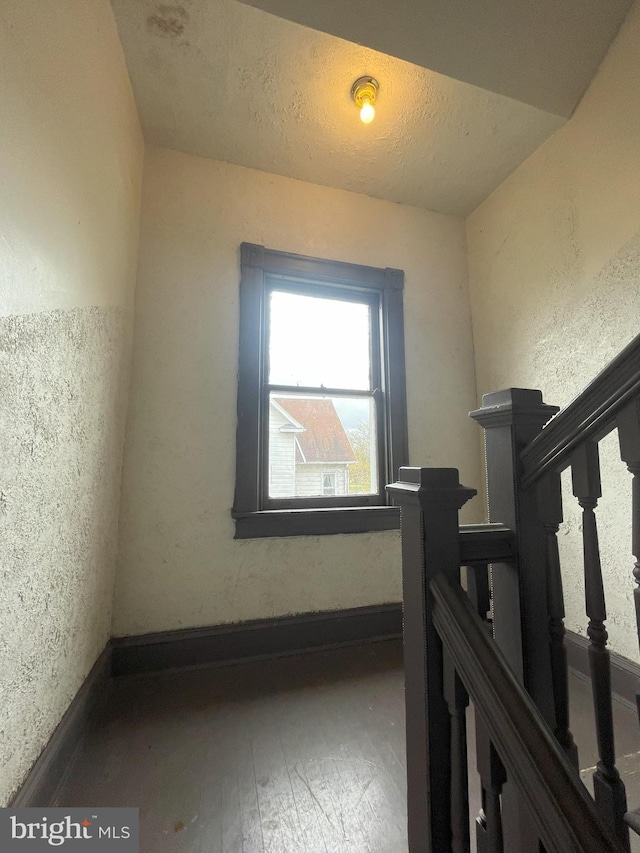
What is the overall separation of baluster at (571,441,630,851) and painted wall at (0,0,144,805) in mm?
1226

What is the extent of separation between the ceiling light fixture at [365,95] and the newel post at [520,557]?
1.63 m

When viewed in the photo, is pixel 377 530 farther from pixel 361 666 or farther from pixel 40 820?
pixel 40 820

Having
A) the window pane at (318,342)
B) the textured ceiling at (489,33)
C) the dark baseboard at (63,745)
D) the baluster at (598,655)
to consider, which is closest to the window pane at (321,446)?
the window pane at (318,342)

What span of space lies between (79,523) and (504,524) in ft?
4.37

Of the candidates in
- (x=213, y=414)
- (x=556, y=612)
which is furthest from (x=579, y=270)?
(x=213, y=414)

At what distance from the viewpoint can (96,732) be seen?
1.33 metres

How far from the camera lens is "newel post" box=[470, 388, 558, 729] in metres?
0.75

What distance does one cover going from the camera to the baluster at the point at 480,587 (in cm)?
74

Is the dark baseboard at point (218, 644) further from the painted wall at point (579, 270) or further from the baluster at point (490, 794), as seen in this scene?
the baluster at point (490, 794)

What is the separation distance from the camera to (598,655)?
68 cm

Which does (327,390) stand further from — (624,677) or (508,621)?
(624,677)

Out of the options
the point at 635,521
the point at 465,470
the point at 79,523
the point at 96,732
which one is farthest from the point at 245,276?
the point at 96,732

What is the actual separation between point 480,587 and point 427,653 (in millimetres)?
167

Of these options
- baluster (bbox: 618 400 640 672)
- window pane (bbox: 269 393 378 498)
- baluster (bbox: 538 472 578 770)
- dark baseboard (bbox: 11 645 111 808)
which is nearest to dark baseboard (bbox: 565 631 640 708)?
baluster (bbox: 538 472 578 770)
